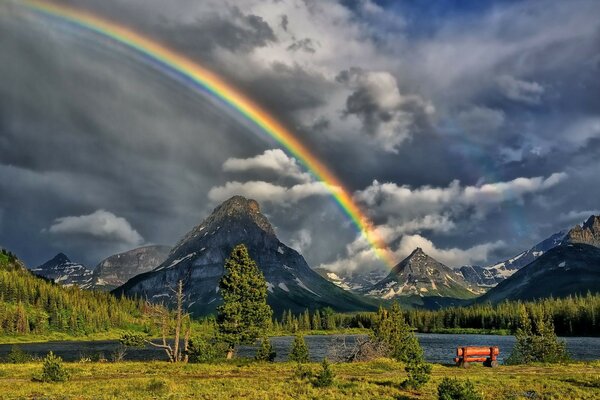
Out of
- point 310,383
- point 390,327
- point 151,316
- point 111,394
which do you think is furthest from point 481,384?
point 151,316

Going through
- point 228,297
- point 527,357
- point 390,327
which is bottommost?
point 527,357

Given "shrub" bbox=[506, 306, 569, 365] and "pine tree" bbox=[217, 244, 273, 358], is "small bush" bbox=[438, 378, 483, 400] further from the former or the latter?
"pine tree" bbox=[217, 244, 273, 358]

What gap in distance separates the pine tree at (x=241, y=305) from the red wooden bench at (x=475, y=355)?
3211cm

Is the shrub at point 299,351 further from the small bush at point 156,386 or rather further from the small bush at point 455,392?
the small bush at point 455,392

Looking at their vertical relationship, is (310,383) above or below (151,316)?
below

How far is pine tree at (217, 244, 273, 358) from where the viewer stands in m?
73.7

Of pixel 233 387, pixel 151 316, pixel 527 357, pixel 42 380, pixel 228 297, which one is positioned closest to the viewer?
pixel 233 387

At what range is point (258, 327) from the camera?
248 ft

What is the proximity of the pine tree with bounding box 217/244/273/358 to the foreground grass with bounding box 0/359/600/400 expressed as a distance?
21.6 meters

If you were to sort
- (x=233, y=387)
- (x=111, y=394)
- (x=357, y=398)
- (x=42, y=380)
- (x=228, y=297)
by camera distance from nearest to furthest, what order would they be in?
1. (x=357, y=398)
2. (x=111, y=394)
3. (x=233, y=387)
4. (x=42, y=380)
5. (x=228, y=297)

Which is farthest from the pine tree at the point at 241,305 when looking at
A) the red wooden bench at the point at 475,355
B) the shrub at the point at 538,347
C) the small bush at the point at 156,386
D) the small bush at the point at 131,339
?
the shrub at the point at 538,347

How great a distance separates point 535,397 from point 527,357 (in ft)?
143

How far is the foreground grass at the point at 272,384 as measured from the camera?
32.1m

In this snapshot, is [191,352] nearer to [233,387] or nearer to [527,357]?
[233,387]
